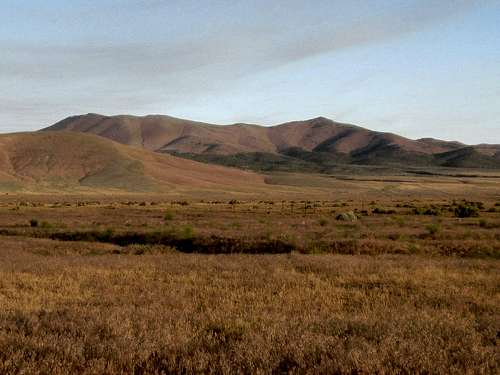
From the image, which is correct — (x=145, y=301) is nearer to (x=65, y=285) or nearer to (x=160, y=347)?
(x=65, y=285)

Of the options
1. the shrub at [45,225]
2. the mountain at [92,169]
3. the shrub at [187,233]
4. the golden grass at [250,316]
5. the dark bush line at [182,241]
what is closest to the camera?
the golden grass at [250,316]

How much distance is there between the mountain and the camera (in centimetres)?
12719

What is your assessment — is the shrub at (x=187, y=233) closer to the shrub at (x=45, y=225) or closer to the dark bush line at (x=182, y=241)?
the dark bush line at (x=182, y=241)

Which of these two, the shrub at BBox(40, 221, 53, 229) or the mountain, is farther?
the mountain

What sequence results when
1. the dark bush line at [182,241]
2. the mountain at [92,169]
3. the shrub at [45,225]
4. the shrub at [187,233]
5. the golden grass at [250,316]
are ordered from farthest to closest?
the mountain at [92,169] < the shrub at [45,225] < the shrub at [187,233] < the dark bush line at [182,241] < the golden grass at [250,316]

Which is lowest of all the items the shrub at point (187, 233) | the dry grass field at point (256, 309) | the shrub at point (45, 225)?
the shrub at point (45, 225)

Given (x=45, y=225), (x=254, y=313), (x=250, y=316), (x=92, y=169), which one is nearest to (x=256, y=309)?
(x=254, y=313)

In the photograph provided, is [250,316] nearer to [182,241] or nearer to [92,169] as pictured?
[182,241]

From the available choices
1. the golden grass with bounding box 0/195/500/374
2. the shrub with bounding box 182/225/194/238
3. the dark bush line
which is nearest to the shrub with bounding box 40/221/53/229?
the dark bush line

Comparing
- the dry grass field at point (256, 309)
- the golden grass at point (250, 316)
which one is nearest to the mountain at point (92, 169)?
the dry grass field at point (256, 309)

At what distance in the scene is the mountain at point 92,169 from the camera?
12719 centimetres

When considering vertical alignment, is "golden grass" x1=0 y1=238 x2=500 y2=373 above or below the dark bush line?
above

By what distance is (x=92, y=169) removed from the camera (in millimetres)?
142625

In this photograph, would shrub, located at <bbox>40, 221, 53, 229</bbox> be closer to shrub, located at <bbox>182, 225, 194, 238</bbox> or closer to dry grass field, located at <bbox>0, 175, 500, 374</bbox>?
dry grass field, located at <bbox>0, 175, 500, 374</bbox>
